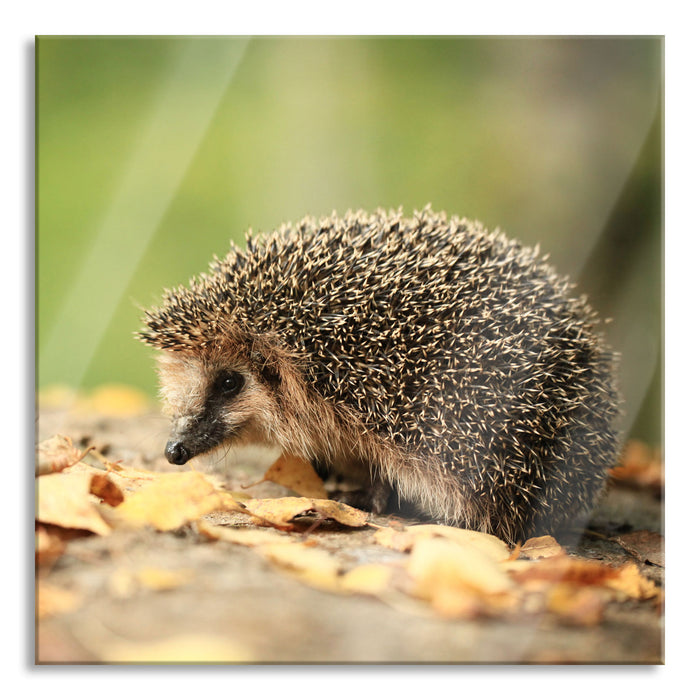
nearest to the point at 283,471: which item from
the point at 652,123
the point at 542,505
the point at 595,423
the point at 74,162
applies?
the point at 542,505

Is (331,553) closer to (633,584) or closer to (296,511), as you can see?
(296,511)

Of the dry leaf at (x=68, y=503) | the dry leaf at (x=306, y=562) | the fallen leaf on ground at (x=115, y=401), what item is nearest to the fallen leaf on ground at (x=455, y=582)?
the dry leaf at (x=306, y=562)

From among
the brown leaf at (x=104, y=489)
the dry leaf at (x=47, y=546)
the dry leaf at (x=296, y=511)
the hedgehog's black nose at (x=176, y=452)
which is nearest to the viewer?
the dry leaf at (x=47, y=546)

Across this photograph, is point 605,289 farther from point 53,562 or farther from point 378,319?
point 53,562

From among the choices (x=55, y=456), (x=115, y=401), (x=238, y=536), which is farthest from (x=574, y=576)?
(x=115, y=401)

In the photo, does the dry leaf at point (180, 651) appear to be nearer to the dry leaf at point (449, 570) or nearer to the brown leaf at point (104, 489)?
the dry leaf at point (449, 570)

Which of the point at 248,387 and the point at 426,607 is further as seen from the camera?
the point at 248,387

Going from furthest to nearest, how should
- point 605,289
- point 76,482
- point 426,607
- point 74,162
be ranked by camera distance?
point 605,289
point 74,162
point 76,482
point 426,607
